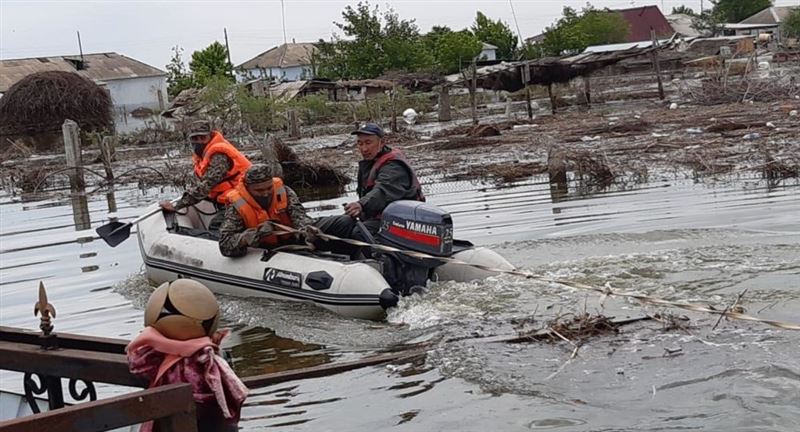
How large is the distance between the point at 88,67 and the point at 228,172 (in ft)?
196

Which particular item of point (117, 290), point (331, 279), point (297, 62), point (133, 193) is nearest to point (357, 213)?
point (331, 279)

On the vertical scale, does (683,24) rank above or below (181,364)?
above

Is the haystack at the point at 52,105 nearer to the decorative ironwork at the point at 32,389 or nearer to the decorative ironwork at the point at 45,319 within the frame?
A: the decorative ironwork at the point at 32,389

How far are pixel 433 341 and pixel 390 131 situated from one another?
22989mm

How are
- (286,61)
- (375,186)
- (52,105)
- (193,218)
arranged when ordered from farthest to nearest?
(286,61), (52,105), (193,218), (375,186)

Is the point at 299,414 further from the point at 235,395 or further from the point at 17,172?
the point at 17,172

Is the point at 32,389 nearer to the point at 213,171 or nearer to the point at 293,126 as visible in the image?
the point at 213,171

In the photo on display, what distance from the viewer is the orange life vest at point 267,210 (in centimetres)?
980

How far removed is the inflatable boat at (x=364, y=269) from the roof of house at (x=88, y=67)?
55.7 metres

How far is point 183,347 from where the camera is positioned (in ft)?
11.8

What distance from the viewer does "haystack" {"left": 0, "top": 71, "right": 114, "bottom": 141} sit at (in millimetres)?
45188

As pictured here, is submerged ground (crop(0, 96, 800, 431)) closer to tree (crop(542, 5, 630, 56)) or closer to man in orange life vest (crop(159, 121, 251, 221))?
man in orange life vest (crop(159, 121, 251, 221))

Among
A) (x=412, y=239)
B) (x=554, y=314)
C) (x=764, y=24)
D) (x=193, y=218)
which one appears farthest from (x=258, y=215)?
(x=764, y=24)

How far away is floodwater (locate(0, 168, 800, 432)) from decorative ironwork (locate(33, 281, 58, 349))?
248 cm
